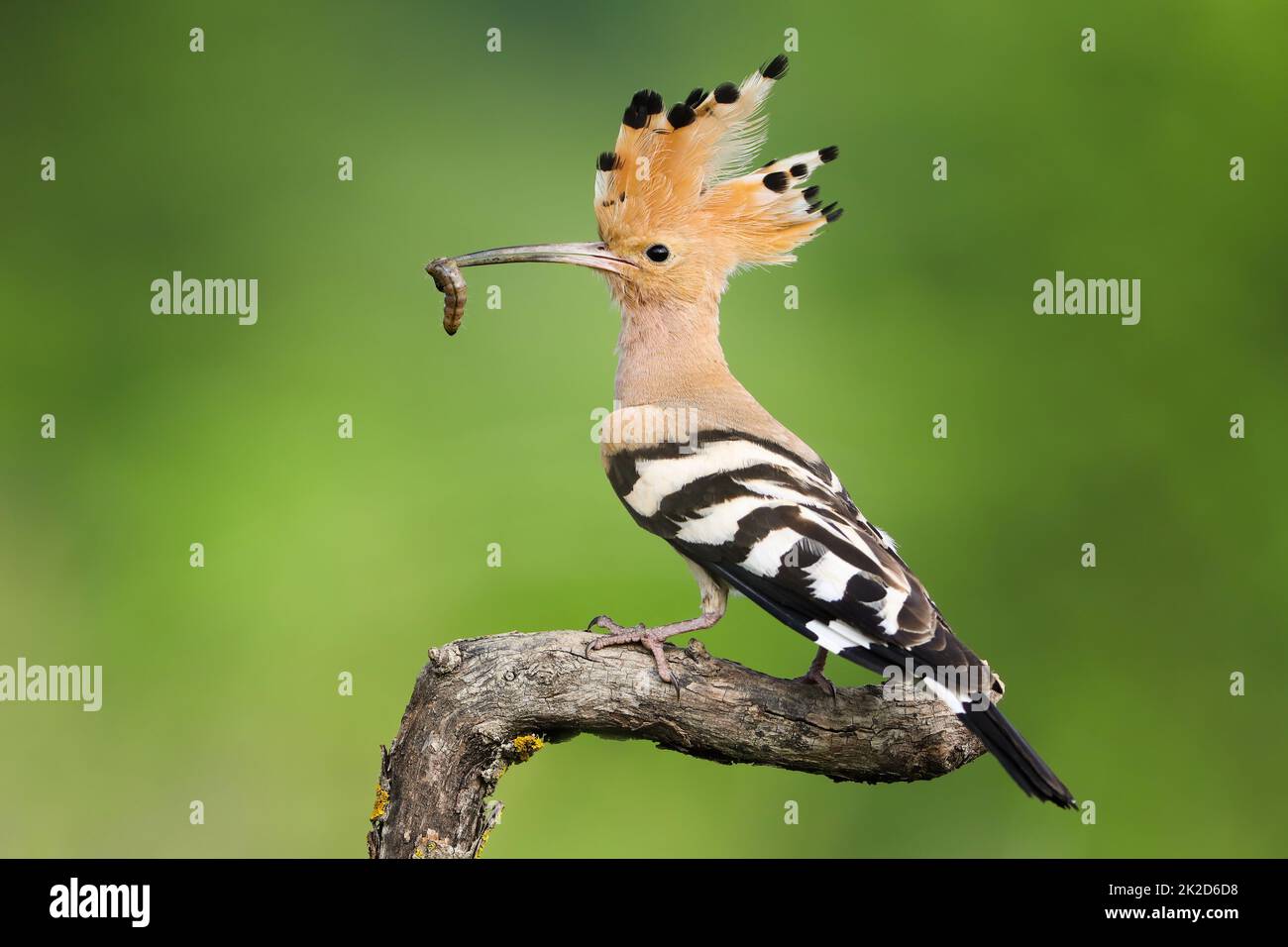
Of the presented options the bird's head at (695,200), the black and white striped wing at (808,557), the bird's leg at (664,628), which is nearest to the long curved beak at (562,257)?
the bird's head at (695,200)

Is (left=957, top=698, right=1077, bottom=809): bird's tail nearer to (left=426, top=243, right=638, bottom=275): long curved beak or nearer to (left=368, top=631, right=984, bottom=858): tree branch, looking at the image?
(left=368, top=631, right=984, bottom=858): tree branch

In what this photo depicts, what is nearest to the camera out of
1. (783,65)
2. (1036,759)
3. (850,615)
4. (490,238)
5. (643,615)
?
(1036,759)

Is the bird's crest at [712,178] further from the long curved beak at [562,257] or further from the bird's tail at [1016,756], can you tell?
the bird's tail at [1016,756]

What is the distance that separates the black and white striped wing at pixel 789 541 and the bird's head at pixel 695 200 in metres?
0.36

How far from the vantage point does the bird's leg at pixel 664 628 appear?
6.23 ft

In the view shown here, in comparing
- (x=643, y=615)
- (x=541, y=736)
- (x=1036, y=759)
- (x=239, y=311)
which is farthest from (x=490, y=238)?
(x=1036, y=759)

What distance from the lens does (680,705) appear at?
1.89m

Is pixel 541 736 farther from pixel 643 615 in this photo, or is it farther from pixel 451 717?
pixel 643 615

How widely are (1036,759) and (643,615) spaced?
1.98 meters

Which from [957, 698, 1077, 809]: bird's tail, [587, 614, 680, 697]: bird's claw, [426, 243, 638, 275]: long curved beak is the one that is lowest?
[957, 698, 1077, 809]: bird's tail

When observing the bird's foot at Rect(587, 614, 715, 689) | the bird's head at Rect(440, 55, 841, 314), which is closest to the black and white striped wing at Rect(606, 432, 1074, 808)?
the bird's foot at Rect(587, 614, 715, 689)

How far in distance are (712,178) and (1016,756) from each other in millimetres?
1126

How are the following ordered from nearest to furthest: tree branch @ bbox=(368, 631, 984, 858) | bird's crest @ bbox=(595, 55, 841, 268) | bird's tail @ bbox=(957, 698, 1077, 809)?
bird's tail @ bbox=(957, 698, 1077, 809) → tree branch @ bbox=(368, 631, 984, 858) → bird's crest @ bbox=(595, 55, 841, 268)

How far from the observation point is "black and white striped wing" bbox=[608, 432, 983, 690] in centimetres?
178
